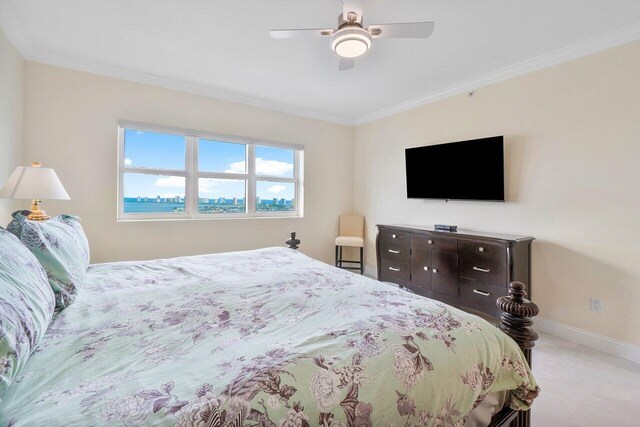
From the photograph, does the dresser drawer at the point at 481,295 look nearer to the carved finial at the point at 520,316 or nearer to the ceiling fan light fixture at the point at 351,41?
the carved finial at the point at 520,316

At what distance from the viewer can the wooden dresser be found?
8.69 ft

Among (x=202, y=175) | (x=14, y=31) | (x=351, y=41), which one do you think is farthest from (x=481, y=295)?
(x=14, y=31)

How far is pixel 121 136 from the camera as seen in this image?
3205 mm

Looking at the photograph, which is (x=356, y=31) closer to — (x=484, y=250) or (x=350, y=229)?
(x=484, y=250)

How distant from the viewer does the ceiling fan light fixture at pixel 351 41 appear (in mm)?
1821

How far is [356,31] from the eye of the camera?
1811 mm

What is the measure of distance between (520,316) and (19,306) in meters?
A: 1.74

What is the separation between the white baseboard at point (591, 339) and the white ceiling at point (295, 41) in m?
2.41

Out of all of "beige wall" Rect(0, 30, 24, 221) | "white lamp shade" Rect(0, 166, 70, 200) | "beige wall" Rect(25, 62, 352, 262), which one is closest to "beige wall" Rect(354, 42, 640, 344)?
"beige wall" Rect(25, 62, 352, 262)

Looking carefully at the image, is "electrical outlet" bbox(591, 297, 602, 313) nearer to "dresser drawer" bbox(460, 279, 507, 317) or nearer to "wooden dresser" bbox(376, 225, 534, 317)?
"wooden dresser" bbox(376, 225, 534, 317)

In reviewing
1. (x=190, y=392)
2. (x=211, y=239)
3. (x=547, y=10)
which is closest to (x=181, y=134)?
(x=211, y=239)

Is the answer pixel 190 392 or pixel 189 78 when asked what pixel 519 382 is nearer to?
pixel 190 392

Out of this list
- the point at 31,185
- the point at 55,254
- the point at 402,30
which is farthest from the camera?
the point at 31,185

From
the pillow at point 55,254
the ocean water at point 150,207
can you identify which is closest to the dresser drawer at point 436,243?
the ocean water at point 150,207
